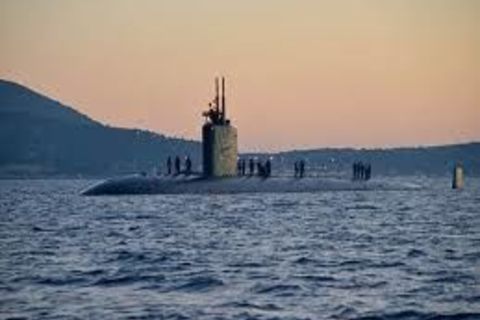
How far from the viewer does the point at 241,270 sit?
1019 inches

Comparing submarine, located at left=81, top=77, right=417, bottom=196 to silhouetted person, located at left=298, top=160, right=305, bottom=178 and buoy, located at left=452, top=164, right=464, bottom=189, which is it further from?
Answer: buoy, located at left=452, top=164, right=464, bottom=189

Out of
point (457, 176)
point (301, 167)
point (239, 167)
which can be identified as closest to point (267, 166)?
point (239, 167)

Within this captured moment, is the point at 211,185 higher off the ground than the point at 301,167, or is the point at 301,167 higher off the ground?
the point at 301,167

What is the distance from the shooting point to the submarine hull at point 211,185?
247 feet

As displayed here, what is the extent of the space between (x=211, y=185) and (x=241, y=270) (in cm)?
4870

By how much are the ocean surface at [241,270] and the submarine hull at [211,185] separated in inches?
1111

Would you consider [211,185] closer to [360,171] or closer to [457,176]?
[360,171]

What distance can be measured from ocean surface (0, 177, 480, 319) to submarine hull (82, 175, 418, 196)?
2822 centimetres

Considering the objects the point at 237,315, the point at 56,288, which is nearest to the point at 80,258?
the point at 56,288

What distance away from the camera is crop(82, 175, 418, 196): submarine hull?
247 feet

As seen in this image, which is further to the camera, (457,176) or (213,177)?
(457,176)

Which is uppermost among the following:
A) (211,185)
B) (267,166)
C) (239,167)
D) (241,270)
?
(267,166)

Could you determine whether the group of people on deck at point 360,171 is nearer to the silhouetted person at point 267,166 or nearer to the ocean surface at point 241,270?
the silhouetted person at point 267,166

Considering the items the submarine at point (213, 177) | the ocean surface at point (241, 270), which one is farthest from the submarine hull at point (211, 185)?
the ocean surface at point (241, 270)
